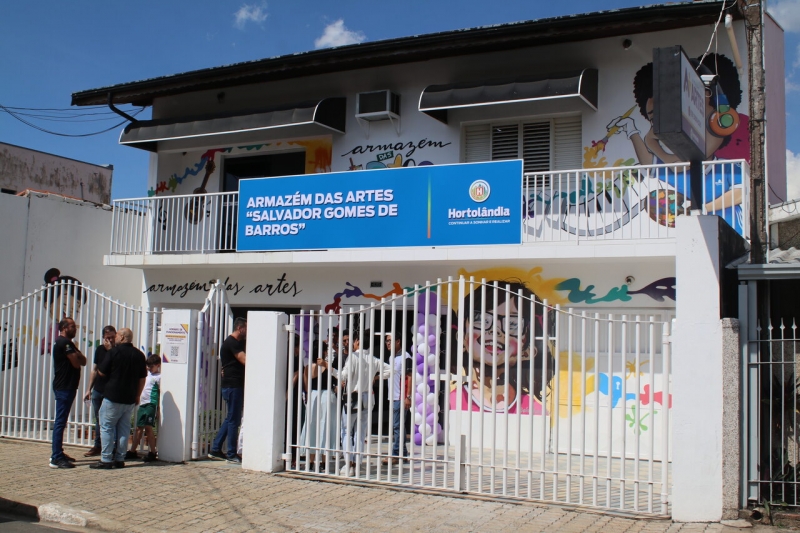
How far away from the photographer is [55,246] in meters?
14.6

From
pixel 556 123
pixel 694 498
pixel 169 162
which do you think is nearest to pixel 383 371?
pixel 694 498

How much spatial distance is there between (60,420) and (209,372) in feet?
5.92

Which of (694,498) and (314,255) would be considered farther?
(314,255)

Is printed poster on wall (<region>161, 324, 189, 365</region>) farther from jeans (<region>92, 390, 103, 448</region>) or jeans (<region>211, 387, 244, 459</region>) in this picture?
jeans (<region>92, 390, 103, 448</region>)

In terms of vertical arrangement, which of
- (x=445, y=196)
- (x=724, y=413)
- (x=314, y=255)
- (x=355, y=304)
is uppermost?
(x=445, y=196)

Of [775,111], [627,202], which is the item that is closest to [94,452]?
[627,202]

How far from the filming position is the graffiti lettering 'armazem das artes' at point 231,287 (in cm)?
1343

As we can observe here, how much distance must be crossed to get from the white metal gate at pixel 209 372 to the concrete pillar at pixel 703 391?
564 cm

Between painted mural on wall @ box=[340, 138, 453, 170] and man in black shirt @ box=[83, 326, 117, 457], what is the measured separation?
5.76m

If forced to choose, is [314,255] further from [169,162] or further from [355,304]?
[169,162]

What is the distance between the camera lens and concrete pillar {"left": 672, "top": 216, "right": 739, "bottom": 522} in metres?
6.45

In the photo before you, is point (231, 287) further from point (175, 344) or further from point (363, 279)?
point (175, 344)

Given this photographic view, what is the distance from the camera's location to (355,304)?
42.1 ft

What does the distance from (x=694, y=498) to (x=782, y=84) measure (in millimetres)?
10059
